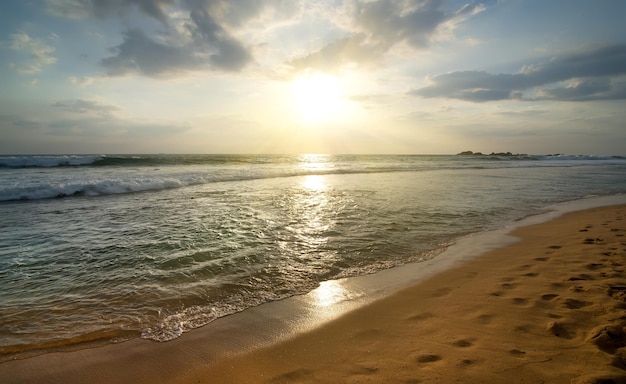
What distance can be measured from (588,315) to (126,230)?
920cm

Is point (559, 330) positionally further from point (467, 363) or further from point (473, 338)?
point (467, 363)

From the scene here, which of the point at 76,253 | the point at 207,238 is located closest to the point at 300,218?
the point at 207,238

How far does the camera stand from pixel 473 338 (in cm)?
307

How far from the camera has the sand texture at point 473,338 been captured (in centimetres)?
255

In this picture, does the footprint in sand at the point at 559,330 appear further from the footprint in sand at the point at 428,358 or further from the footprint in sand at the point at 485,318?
the footprint in sand at the point at 428,358

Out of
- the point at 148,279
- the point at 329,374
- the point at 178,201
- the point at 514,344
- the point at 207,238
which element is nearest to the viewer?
the point at 329,374

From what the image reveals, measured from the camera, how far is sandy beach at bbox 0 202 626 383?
257 cm

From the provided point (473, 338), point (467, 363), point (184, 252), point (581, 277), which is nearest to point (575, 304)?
point (581, 277)

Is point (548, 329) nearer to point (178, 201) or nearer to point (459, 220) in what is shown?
point (459, 220)

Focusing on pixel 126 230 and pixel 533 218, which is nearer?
pixel 126 230

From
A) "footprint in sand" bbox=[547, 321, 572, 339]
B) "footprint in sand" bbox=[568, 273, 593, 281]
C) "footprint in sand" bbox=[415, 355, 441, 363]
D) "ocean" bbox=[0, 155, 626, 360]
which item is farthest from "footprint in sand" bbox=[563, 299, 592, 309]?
"ocean" bbox=[0, 155, 626, 360]

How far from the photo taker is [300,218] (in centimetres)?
933

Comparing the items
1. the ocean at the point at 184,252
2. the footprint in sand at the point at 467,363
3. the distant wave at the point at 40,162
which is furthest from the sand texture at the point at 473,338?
the distant wave at the point at 40,162

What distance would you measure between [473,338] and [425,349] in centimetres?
56
